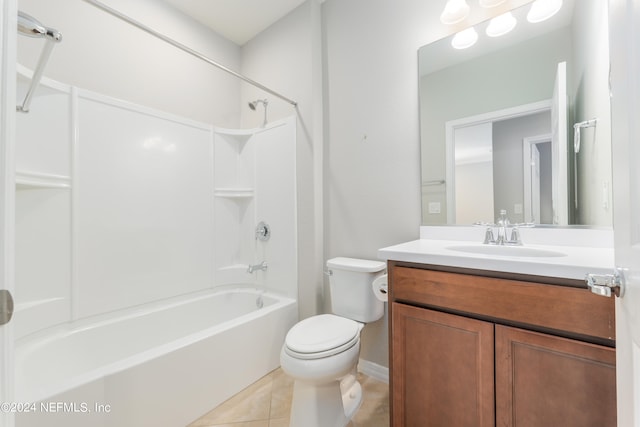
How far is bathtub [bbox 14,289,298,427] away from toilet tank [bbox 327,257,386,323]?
49 centimetres

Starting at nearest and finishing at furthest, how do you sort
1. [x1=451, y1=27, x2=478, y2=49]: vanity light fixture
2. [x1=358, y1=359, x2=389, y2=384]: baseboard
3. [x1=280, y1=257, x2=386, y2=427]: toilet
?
[x1=280, y1=257, x2=386, y2=427]: toilet
[x1=451, y1=27, x2=478, y2=49]: vanity light fixture
[x1=358, y1=359, x2=389, y2=384]: baseboard

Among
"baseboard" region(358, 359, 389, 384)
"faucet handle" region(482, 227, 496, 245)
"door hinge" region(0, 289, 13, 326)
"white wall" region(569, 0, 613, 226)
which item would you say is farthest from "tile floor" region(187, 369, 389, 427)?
"white wall" region(569, 0, 613, 226)

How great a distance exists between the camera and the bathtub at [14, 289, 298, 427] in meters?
1.10

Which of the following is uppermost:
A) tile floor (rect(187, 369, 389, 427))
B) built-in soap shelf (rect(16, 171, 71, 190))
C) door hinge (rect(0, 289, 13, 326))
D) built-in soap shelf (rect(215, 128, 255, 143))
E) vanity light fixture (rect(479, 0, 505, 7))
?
vanity light fixture (rect(479, 0, 505, 7))

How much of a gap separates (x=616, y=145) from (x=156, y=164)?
2.34 meters

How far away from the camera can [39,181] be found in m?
1.46

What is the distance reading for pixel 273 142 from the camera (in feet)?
7.57

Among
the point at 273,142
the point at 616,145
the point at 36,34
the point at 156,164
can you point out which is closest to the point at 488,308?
the point at 616,145

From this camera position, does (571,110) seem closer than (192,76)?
Yes

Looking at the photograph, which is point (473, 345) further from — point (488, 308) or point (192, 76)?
point (192, 76)

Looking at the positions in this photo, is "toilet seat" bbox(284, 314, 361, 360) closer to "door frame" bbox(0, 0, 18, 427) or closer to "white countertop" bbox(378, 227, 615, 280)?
"white countertop" bbox(378, 227, 615, 280)

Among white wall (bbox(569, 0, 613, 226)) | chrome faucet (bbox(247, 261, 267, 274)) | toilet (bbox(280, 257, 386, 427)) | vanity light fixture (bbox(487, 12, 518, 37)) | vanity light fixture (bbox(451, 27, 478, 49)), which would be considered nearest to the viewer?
white wall (bbox(569, 0, 613, 226))

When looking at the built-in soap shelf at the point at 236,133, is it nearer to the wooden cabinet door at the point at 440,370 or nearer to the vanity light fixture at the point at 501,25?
the vanity light fixture at the point at 501,25

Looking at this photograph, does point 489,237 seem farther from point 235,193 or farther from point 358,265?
point 235,193
